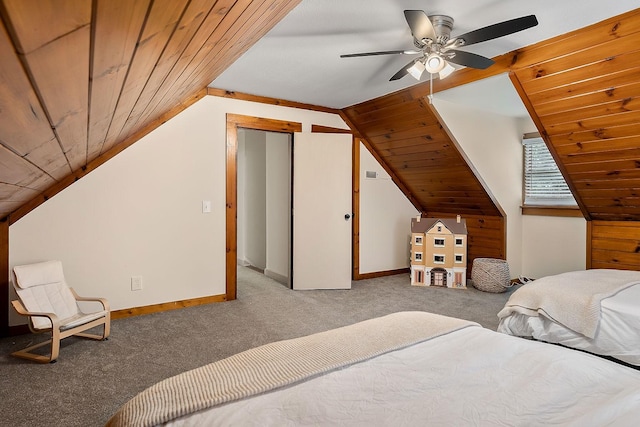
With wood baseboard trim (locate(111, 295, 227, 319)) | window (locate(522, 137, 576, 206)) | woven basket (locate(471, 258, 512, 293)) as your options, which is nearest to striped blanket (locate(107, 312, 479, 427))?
wood baseboard trim (locate(111, 295, 227, 319))

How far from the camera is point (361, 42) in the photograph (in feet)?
9.23

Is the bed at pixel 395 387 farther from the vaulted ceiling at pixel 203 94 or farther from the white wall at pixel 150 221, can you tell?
the white wall at pixel 150 221

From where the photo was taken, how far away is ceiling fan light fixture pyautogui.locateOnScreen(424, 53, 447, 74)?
2.54 m

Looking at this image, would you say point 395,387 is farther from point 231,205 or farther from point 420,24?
point 231,205

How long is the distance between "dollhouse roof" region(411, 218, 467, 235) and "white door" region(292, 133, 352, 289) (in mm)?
926

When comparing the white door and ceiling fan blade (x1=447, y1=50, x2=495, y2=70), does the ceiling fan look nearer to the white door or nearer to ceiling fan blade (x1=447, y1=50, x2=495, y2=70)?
ceiling fan blade (x1=447, y1=50, x2=495, y2=70)

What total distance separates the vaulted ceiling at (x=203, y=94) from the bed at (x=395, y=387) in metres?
0.86

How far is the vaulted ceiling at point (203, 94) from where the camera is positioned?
0.78 metres

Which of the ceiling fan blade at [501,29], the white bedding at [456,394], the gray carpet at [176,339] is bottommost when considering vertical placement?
the gray carpet at [176,339]

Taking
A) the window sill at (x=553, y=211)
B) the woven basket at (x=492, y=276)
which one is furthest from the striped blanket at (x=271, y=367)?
the window sill at (x=553, y=211)

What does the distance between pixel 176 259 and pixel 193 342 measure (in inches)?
45.4

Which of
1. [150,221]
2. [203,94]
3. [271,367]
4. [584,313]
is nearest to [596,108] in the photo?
[584,313]

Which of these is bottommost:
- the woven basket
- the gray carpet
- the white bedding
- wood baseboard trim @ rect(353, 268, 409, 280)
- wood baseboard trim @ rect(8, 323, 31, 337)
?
the gray carpet

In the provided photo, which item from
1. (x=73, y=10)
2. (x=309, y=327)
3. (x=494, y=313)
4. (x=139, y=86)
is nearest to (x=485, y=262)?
(x=494, y=313)
